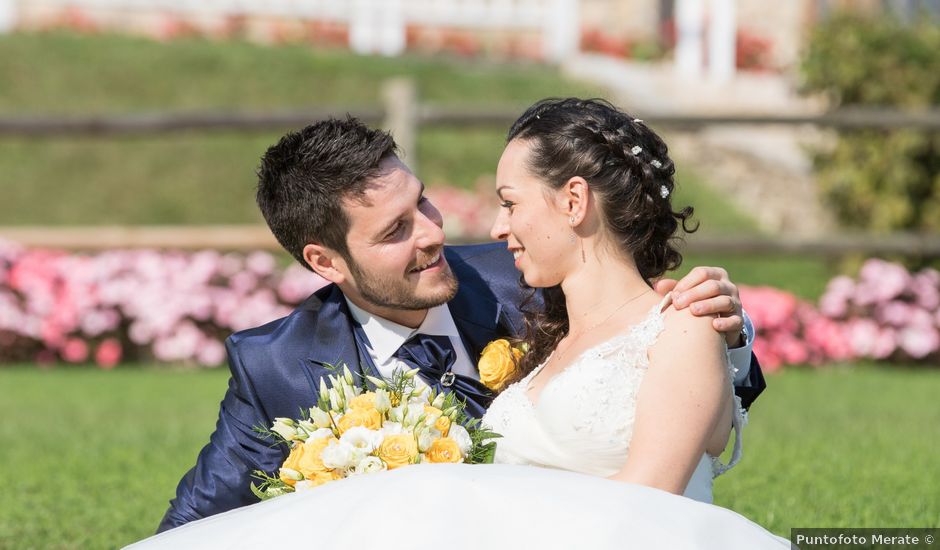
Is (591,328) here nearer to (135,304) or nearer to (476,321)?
(476,321)

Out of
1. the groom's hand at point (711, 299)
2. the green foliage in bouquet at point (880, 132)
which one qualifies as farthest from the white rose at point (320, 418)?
the green foliage in bouquet at point (880, 132)

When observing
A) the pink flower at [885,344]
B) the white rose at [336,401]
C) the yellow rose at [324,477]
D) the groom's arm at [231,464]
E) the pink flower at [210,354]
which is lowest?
the pink flower at [885,344]

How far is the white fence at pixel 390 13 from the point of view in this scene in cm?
2041

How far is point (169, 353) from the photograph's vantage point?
34.4 feet

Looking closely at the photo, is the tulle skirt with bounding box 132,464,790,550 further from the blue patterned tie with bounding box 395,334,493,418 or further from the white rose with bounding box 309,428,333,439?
the blue patterned tie with bounding box 395,334,493,418

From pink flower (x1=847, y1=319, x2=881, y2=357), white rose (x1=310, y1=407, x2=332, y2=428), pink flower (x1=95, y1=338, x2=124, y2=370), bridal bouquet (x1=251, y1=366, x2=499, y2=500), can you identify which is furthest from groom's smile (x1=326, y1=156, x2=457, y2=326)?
pink flower (x1=847, y1=319, x2=881, y2=357)

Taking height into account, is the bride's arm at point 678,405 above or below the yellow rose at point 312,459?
above

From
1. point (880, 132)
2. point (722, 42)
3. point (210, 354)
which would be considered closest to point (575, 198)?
point (210, 354)

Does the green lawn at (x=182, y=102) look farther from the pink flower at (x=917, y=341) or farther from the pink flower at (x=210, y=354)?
the pink flower at (x=917, y=341)

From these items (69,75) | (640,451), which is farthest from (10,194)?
(640,451)

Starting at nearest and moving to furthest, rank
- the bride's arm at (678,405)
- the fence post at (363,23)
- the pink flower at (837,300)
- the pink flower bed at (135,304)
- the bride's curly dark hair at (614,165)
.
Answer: the bride's arm at (678,405) < the bride's curly dark hair at (614,165) < the pink flower bed at (135,304) < the pink flower at (837,300) < the fence post at (363,23)

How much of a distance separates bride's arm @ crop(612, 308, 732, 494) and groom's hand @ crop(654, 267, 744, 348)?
3 centimetres

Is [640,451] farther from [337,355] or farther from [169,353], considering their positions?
[169,353]

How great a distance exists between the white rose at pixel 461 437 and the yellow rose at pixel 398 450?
5.6 inches
